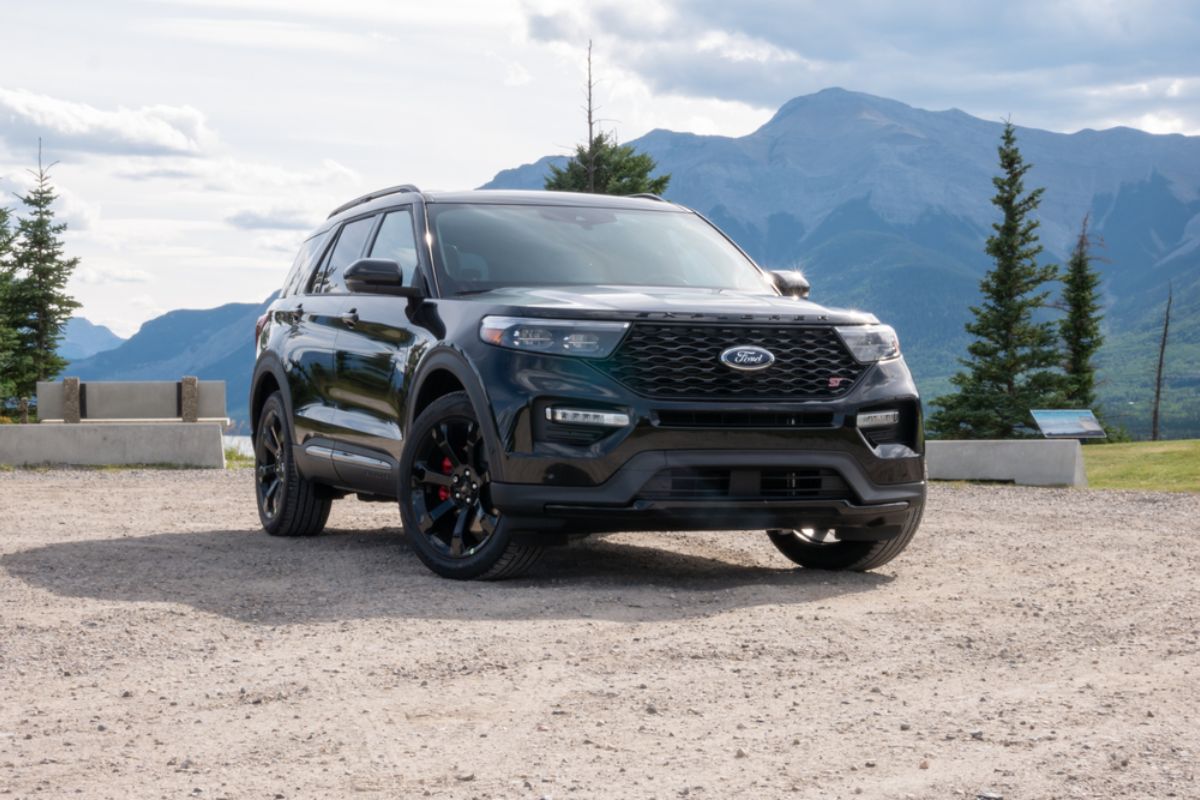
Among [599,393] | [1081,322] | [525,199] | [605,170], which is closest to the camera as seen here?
[599,393]

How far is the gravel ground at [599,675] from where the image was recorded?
3.79m

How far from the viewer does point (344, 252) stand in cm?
898

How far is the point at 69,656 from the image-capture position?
5375 mm

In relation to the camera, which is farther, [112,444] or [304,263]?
[112,444]

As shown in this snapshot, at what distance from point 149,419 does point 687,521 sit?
66.8 feet

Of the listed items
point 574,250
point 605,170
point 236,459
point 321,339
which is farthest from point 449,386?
point 605,170

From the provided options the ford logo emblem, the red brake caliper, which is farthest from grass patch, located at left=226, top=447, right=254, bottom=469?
the ford logo emblem

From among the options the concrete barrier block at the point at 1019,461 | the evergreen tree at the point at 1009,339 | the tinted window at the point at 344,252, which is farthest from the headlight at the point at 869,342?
the evergreen tree at the point at 1009,339

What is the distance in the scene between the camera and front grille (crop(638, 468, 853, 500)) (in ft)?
21.0

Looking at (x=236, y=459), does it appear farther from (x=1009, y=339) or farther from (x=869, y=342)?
(x=1009, y=339)

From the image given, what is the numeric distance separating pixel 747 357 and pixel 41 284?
209 feet

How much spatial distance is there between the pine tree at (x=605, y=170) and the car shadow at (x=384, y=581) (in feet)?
133

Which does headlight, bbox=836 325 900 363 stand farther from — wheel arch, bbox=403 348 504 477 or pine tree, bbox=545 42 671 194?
pine tree, bbox=545 42 671 194

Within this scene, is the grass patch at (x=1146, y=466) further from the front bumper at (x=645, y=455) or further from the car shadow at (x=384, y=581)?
the front bumper at (x=645, y=455)
